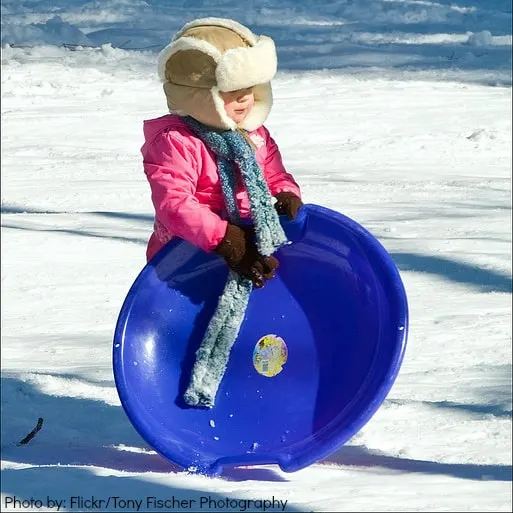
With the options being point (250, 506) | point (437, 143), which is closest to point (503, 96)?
point (437, 143)

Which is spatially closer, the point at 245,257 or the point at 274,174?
the point at 245,257

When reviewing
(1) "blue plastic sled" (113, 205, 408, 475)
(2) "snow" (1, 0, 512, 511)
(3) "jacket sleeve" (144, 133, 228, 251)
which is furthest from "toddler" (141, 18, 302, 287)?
(2) "snow" (1, 0, 512, 511)

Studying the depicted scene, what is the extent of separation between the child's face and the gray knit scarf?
7cm

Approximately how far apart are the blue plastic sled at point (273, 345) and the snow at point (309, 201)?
13cm

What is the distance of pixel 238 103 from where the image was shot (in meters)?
3.70

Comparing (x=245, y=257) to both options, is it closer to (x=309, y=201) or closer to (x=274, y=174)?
(x=274, y=174)

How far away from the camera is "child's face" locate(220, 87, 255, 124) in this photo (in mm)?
3664

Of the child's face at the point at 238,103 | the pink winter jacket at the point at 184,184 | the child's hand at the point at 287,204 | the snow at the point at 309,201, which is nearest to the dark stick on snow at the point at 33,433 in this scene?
the snow at the point at 309,201

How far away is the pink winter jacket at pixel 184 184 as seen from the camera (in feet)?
11.5

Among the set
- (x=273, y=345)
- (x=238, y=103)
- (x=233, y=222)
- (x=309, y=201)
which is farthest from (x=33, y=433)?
(x=309, y=201)

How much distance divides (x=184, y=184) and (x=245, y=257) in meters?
0.31

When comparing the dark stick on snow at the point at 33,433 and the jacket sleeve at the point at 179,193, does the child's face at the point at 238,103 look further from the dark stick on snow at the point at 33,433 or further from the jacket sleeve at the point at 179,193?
the dark stick on snow at the point at 33,433

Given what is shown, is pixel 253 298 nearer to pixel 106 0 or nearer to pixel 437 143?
pixel 437 143

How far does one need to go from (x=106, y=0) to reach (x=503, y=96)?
857 cm
